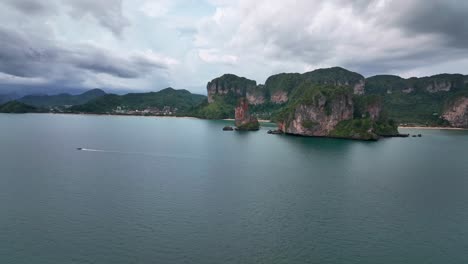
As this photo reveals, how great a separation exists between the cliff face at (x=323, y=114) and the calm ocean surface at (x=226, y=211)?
95929mm

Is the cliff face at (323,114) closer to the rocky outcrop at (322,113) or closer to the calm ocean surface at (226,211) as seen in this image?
the rocky outcrop at (322,113)

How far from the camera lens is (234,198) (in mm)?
57688

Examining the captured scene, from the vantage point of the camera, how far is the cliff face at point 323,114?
189250mm

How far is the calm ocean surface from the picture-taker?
37469 mm

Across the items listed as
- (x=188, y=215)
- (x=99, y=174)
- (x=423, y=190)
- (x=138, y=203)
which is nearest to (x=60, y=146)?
(x=99, y=174)

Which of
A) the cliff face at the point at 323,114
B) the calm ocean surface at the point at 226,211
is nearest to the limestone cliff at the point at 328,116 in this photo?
the cliff face at the point at 323,114

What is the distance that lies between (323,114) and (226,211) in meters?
150

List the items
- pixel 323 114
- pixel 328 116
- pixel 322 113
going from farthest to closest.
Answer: pixel 322 113
pixel 323 114
pixel 328 116


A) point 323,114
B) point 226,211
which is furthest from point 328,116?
point 226,211

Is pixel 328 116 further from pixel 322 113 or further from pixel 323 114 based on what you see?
pixel 322 113

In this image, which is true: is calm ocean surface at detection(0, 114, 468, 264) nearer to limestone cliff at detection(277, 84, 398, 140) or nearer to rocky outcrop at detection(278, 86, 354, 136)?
limestone cliff at detection(277, 84, 398, 140)

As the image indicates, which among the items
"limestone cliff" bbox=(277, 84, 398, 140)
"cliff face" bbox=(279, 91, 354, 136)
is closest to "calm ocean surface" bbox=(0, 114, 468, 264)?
"limestone cliff" bbox=(277, 84, 398, 140)

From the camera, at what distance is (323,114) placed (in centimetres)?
19038

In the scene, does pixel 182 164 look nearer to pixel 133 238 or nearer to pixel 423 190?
pixel 133 238
